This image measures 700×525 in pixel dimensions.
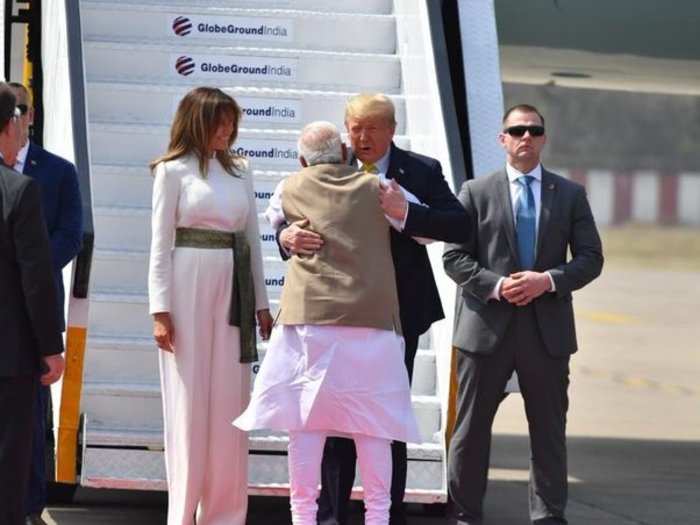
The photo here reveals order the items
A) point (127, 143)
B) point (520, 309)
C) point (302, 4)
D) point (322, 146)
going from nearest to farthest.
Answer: point (322, 146)
point (520, 309)
point (127, 143)
point (302, 4)

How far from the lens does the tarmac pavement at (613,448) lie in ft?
27.2

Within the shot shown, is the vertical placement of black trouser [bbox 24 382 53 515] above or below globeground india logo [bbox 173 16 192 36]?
below

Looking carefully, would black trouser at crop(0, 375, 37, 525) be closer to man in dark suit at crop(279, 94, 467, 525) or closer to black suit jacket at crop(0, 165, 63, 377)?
black suit jacket at crop(0, 165, 63, 377)

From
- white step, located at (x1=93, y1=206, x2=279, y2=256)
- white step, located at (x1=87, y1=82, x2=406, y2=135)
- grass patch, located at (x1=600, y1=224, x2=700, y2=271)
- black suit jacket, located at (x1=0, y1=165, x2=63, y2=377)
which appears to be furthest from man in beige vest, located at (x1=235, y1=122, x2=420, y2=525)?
grass patch, located at (x1=600, y1=224, x2=700, y2=271)

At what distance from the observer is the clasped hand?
22.3 feet

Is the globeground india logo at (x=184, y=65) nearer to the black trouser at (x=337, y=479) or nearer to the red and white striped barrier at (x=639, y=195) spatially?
the black trouser at (x=337, y=479)

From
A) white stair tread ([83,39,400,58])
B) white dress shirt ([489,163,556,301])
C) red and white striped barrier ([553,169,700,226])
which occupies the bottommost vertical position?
white dress shirt ([489,163,556,301])

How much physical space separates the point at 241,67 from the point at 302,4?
1.97ft

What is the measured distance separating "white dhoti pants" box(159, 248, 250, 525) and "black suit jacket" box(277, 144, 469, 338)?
25.7 inches

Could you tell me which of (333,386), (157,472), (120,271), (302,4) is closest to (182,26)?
(302,4)

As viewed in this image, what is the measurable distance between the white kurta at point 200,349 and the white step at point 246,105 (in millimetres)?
1697

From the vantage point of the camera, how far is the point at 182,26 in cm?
882

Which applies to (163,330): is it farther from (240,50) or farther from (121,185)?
(240,50)

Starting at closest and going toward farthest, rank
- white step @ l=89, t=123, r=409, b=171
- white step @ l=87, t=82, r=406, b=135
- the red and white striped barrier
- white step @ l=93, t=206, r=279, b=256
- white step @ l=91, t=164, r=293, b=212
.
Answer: white step @ l=93, t=206, r=279, b=256
white step @ l=91, t=164, r=293, b=212
white step @ l=89, t=123, r=409, b=171
white step @ l=87, t=82, r=406, b=135
the red and white striped barrier
